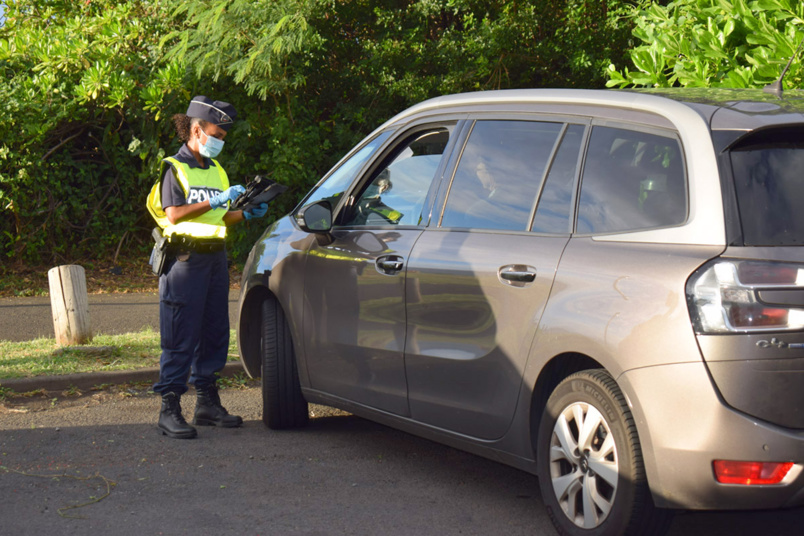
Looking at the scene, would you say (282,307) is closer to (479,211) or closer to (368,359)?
(368,359)

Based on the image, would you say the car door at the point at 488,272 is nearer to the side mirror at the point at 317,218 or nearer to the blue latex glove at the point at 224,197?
the side mirror at the point at 317,218

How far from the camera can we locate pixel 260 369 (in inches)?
248

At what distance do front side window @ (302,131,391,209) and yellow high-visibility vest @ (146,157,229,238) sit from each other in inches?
21.0

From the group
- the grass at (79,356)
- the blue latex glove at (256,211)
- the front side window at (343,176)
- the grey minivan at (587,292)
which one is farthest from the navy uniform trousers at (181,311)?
the grass at (79,356)

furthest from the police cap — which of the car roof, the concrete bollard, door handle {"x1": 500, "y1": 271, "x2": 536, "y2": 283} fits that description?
the concrete bollard

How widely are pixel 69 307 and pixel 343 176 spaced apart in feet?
11.9

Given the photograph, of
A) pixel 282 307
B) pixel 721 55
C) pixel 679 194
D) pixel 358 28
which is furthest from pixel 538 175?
pixel 358 28

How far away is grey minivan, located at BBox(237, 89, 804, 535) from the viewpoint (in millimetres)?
3229

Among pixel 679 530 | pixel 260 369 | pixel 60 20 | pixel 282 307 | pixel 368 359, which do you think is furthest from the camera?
pixel 60 20

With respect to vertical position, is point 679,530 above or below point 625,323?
below

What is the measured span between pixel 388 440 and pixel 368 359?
96cm

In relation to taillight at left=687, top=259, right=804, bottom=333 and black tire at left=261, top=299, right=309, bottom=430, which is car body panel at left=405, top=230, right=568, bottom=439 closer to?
taillight at left=687, top=259, right=804, bottom=333

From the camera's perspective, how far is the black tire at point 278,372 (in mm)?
5661

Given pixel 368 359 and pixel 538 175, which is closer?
pixel 538 175
